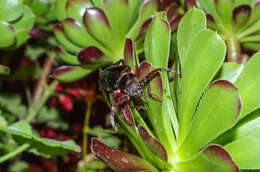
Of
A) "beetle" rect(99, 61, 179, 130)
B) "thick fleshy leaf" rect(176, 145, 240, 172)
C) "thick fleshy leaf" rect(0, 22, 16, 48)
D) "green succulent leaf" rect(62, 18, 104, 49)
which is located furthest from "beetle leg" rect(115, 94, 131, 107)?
"thick fleshy leaf" rect(0, 22, 16, 48)

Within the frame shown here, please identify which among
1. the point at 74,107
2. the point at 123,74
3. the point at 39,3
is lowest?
the point at 74,107

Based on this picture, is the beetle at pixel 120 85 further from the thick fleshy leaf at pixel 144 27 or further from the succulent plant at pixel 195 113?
the thick fleshy leaf at pixel 144 27

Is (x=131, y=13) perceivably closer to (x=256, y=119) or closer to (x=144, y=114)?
(x=144, y=114)

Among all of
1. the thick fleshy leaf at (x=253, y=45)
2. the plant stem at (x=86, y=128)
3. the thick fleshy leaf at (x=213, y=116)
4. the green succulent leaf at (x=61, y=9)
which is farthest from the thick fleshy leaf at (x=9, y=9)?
the thick fleshy leaf at (x=253, y=45)

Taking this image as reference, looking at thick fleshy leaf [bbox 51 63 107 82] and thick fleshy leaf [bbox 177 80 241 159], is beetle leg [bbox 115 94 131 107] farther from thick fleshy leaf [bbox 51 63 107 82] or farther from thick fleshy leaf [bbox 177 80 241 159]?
thick fleshy leaf [bbox 51 63 107 82]

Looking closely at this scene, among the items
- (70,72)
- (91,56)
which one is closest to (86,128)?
(70,72)

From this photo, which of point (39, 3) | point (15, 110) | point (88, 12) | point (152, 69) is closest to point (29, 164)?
point (15, 110)
